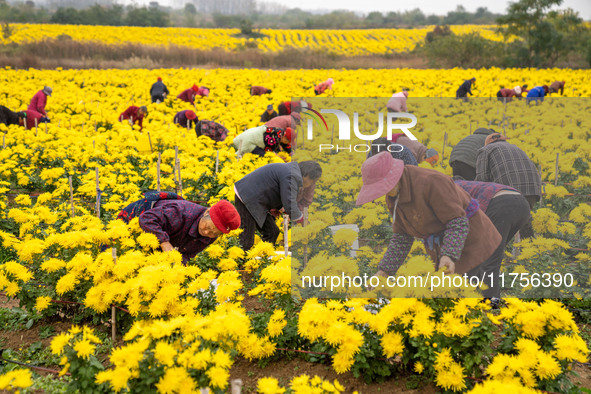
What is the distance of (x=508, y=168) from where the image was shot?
12.6 feet

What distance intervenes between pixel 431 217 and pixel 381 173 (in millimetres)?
494

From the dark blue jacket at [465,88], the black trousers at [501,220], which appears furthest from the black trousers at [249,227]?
the dark blue jacket at [465,88]

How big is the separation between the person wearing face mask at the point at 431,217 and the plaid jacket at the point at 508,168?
480 millimetres

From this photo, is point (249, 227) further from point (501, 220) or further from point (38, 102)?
point (38, 102)

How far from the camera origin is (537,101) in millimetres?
11570

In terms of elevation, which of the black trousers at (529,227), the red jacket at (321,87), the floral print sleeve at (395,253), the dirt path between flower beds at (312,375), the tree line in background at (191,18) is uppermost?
the tree line in background at (191,18)

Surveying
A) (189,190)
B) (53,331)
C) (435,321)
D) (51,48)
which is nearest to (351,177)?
(435,321)

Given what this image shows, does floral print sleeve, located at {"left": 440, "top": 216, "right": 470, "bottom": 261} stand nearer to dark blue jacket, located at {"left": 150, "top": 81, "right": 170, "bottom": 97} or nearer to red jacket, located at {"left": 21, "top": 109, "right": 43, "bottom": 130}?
red jacket, located at {"left": 21, "top": 109, "right": 43, "bottom": 130}

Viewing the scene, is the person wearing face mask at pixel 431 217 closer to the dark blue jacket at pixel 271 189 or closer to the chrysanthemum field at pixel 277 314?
the chrysanthemum field at pixel 277 314

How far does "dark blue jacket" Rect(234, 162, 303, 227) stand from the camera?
514cm

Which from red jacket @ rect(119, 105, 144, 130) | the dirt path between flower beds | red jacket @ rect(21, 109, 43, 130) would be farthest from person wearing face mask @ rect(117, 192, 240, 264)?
red jacket @ rect(21, 109, 43, 130)

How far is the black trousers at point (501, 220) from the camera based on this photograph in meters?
3.55

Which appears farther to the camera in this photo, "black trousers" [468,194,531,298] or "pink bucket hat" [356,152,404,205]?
"black trousers" [468,194,531,298]

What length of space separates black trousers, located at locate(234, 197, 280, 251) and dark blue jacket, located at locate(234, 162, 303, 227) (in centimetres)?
13
